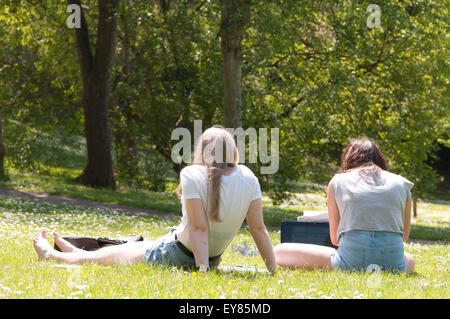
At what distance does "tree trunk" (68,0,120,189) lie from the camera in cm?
1820

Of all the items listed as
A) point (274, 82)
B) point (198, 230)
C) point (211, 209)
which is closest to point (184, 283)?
point (198, 230)

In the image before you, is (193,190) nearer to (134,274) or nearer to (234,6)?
(134,274)

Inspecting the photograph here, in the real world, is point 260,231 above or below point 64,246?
above

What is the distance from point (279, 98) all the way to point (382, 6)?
6.06 meters

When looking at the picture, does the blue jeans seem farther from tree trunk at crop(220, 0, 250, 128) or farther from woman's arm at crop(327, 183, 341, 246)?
→ tree trunk at crop(220, 0, 250, 128)

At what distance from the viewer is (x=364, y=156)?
5.55 metres

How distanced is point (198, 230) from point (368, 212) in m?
1.50

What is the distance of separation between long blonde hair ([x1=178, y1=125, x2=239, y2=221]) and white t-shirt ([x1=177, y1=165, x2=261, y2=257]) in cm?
4

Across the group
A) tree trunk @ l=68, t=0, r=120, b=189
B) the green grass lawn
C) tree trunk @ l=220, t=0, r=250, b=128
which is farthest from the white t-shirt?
tree trunk @ l=68, t=0, r=120, b=189

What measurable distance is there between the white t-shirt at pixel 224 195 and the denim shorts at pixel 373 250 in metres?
0.98

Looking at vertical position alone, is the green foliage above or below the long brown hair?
above

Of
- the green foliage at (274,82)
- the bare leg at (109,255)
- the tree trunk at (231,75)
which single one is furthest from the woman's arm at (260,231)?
the green foliage at (274,82)

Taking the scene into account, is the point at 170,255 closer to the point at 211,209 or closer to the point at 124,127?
the point at 211,209

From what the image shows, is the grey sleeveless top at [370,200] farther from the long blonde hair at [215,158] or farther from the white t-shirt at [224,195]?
the long blonde hair at [215,158]
